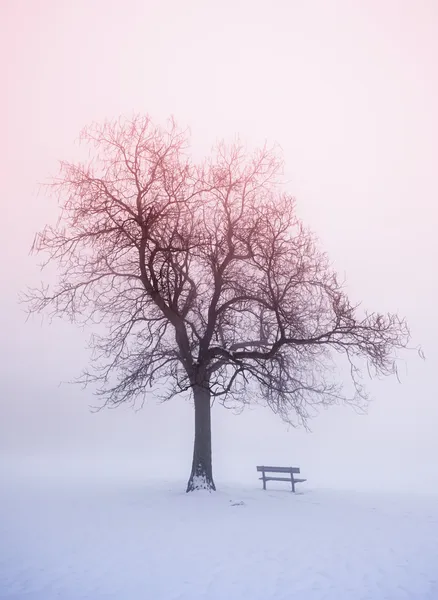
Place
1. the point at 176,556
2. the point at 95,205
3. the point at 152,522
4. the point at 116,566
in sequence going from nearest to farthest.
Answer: the point at 116,566 < the point at 176,556 < the point at 152,522 < the point at 95,205

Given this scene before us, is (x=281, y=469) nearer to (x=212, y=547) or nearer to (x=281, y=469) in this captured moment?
(x=281, y=469)

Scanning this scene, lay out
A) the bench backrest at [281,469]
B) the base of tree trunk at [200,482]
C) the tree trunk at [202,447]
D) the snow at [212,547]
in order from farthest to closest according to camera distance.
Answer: the bench backrest at [281,469] < the tree trunk at [202,447] < the base of tree trunk at [200,482] < the snow at [212,547]

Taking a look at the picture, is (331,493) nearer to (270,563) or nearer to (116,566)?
(270,563)

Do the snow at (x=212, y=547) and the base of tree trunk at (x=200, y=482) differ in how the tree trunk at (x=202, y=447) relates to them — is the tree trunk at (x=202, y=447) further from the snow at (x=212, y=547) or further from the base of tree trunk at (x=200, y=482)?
the snow at (x=212, y=547)

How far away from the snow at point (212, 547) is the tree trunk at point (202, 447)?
63 centimetres

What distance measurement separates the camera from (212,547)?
923cm

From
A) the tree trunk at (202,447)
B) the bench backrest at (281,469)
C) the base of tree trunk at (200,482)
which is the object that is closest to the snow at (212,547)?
the base of tree trunk at (200,482)

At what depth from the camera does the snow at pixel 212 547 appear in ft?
23.0

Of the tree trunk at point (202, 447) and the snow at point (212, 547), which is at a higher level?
the tree trunk at point (202, 447)

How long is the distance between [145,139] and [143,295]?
4.78 m

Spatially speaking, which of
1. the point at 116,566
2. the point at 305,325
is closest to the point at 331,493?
the point at 305,325

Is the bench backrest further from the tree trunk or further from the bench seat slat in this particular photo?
the tree trunk

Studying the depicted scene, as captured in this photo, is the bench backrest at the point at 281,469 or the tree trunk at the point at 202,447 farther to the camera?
the bench backrest at the point at 281,469

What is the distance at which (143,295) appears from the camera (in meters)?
16.3
